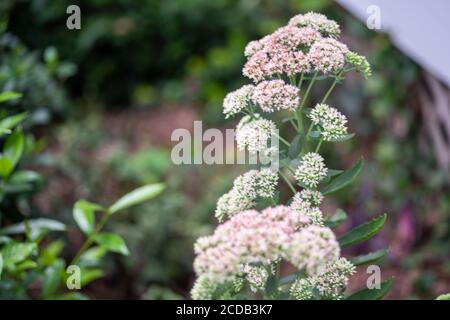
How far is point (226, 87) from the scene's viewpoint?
456 cm

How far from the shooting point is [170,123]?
14.8 feet

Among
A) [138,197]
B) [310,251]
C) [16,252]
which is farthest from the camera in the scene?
[138,197]

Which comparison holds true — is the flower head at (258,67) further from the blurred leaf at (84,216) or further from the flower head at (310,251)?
the blurred leaf at (84,216)

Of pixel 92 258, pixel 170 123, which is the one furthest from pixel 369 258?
pixel 170 123

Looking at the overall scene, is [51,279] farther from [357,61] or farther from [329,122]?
[357,61]

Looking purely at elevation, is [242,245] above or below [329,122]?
below

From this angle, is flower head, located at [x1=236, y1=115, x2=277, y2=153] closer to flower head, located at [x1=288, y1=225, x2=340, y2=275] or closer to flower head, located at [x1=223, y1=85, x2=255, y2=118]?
flower head, located at [x1=223, y1=85, x2=255, y2=118]

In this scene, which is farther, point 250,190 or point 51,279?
point 51,279

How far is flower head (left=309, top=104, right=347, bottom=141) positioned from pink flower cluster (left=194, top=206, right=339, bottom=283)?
0.26 metres

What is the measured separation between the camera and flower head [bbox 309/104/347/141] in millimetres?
1288

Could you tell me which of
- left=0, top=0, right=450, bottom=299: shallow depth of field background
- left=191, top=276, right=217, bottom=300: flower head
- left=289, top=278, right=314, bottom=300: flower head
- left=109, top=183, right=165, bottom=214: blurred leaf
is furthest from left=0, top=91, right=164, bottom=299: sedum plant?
left=289, top=278, right=314, bottom=300: flower head

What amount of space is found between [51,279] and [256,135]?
88 centimetres

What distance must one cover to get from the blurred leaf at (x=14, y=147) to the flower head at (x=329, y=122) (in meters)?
0.94
